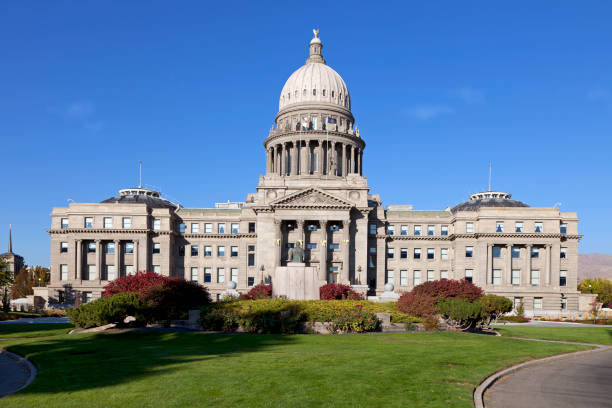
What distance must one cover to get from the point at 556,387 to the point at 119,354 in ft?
59.9

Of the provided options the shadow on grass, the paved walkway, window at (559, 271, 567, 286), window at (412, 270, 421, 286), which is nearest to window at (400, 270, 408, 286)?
window at (412, 270, 421, 286)

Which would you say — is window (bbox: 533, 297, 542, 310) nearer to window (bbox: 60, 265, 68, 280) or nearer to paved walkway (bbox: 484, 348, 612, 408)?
paved walkway (bbox: 484, 348, 612, 408)

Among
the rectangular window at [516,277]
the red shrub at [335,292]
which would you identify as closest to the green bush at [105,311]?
the red shrub at [335,292]

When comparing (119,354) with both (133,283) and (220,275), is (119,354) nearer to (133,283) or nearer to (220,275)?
(133,283)

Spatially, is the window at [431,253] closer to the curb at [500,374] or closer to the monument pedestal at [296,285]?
the monument pedestal at [296,285]

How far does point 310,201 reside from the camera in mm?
82688

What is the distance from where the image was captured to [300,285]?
48719 millimetres

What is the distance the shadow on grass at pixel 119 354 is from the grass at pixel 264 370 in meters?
0.05

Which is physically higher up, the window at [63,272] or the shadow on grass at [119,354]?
the shadow on grass at [119,354]

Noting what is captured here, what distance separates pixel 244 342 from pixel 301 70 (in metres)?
88.4

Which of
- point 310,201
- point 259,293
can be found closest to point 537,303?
point 310,201

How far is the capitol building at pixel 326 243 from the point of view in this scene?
84.1m

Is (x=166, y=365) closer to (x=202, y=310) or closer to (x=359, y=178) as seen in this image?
(x=202, y=310)

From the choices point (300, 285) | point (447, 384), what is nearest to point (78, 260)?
point (300, 285)
